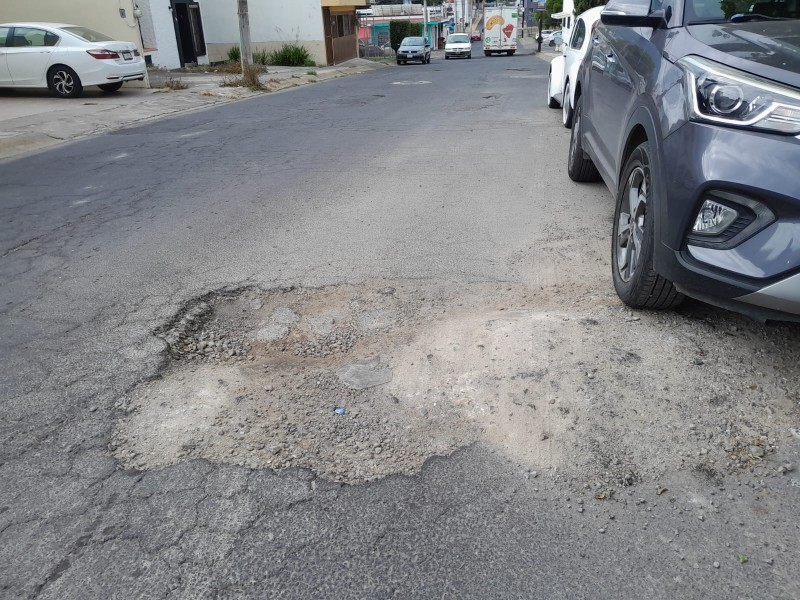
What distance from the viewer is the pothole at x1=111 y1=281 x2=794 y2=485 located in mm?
2521

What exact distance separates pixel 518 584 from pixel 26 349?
2943 mm

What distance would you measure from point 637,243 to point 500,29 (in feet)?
150

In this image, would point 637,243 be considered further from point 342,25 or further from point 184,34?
point 342,25

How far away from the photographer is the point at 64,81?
1462 cm

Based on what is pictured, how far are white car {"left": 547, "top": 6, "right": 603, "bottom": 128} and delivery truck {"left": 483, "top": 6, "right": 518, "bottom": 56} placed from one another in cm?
3656

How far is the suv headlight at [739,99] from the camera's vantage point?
2354mm

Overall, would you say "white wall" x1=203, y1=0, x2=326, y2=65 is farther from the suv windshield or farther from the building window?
the suv windshield

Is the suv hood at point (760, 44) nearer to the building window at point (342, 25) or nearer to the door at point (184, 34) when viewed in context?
the door at point (184, 34)

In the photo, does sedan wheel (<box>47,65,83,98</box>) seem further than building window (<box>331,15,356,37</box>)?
No

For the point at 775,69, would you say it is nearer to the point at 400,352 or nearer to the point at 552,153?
the point at 400,352

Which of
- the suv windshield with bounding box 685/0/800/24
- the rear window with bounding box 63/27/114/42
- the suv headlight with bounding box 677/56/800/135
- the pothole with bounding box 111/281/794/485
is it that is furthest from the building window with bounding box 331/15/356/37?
the suv headlight with bounding box 677/56/800/135

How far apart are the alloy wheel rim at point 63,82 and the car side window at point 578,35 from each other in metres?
11.6

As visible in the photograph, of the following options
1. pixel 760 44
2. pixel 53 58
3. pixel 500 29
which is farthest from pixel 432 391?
pixel 500 29

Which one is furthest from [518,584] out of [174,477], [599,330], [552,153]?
[552,153]
